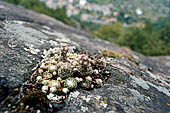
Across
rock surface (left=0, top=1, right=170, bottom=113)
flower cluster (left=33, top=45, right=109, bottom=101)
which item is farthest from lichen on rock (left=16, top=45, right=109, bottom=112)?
rock surface (left=0, top=1, right=170, bottom=113)

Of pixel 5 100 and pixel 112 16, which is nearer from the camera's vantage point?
pixel 5 100

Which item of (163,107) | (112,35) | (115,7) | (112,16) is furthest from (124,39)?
(115,7)

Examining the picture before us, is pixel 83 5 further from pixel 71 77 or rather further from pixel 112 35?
pixel 71 77

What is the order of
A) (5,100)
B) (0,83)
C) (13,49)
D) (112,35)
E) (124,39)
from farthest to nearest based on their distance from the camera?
1. (112,35)
2. (124,39)
3. (13,49)
4. (0,83)
5. (5,100)

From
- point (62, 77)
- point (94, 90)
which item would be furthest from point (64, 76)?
point (94, 90)

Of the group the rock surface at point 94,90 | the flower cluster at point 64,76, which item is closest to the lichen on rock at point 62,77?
the flower cluster at point 64,76

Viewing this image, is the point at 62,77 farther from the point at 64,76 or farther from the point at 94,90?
the point at 94,90

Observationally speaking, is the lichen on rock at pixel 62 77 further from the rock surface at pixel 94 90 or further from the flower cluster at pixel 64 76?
the rock surface at pixel 94 90

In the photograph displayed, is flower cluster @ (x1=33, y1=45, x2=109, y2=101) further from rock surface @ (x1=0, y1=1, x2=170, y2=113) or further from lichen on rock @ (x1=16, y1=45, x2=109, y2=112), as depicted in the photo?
rock surface @ (x1=0, y1=1, x2=170, y2=113)
